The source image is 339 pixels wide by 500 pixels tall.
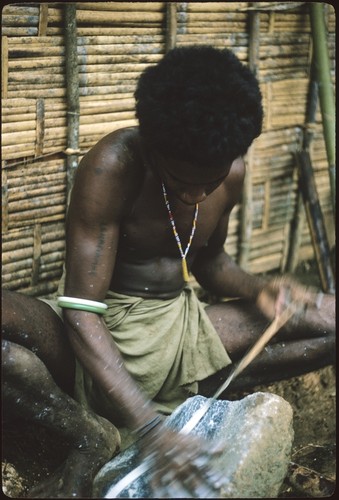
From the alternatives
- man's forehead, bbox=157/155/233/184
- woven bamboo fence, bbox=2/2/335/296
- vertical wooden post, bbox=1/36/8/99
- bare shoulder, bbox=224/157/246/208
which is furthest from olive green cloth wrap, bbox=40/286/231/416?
vertical wooden post, bbox=1/36/8/99

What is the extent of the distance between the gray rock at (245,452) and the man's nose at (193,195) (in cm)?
64

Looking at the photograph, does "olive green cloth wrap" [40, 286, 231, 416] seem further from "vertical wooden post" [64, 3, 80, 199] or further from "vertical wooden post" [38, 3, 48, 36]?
"vertical wooden post" [38, 3, 48, 36]

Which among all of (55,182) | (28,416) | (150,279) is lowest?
(28,416)

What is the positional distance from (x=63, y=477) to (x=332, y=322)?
4.25ft

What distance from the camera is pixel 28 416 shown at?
7.71 ft

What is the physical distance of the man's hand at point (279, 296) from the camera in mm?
2877

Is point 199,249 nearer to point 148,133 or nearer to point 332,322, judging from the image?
point 332,322

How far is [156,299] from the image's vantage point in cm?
274

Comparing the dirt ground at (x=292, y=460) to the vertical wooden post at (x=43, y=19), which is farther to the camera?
the vertical wooden post at (x=43, y=19)

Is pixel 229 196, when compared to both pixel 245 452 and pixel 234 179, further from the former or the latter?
pixel 245 452

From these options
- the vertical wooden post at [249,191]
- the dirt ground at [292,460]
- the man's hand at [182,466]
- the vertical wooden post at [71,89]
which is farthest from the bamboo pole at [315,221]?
the man's hand at [182,466]

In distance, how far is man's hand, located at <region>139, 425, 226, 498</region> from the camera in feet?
6.73

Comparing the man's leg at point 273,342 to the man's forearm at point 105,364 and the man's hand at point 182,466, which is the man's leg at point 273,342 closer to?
the man's forearm at point 105,364

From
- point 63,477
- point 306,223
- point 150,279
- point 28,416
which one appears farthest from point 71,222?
point 306,223
